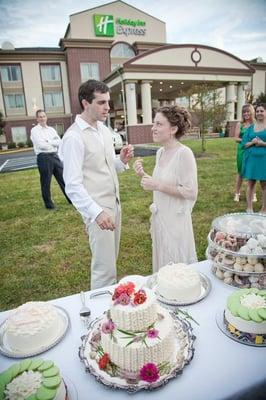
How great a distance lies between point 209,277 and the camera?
1.85 meters

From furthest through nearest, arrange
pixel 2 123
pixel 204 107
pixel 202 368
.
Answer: pixel 2 123
pixel 204 107
pixel 202 368

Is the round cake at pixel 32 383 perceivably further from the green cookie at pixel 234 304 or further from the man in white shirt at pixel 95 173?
the man in white shirt at pixel 95 173

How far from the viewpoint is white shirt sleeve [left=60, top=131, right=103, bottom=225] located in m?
2.25

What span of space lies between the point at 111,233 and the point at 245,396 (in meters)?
1.71

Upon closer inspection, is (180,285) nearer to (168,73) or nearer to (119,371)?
(119,371)

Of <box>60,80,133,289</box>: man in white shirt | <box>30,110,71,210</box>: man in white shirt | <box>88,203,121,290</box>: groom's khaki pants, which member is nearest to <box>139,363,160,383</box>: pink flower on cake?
<box>60,80,133,289</box>: man in white shirt

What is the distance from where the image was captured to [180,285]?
1554 mm

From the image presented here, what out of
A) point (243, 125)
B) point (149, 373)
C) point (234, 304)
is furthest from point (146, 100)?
point (149, 373)

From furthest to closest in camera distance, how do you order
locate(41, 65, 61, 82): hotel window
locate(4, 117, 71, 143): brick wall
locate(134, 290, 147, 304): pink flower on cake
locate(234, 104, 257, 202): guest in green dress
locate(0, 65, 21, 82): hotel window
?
1. locate(4, 117, 71, 143): brick wall
2. locate(41, 65, 61, 82): hotel window
3. locate(0, 65, 21, 82): hotel window
4. locate(234, 104, 257, 202): guest in green dress
5. locate(134, 290, 147, 304): pink flower on cake

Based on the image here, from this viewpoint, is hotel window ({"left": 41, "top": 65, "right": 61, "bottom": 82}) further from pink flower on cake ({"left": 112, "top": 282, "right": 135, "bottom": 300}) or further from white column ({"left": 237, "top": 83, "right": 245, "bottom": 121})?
pink flower on cake ({"left": 112, "top": 282, "right": 135, "bottom": 300})

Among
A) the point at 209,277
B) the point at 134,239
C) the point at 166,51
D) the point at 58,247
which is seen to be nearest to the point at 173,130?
the point at 209,277

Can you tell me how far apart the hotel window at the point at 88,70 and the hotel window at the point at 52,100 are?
4.00m

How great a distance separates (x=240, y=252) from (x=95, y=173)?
138cm

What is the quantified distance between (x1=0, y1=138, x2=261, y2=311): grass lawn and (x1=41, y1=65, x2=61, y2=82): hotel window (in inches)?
1157
